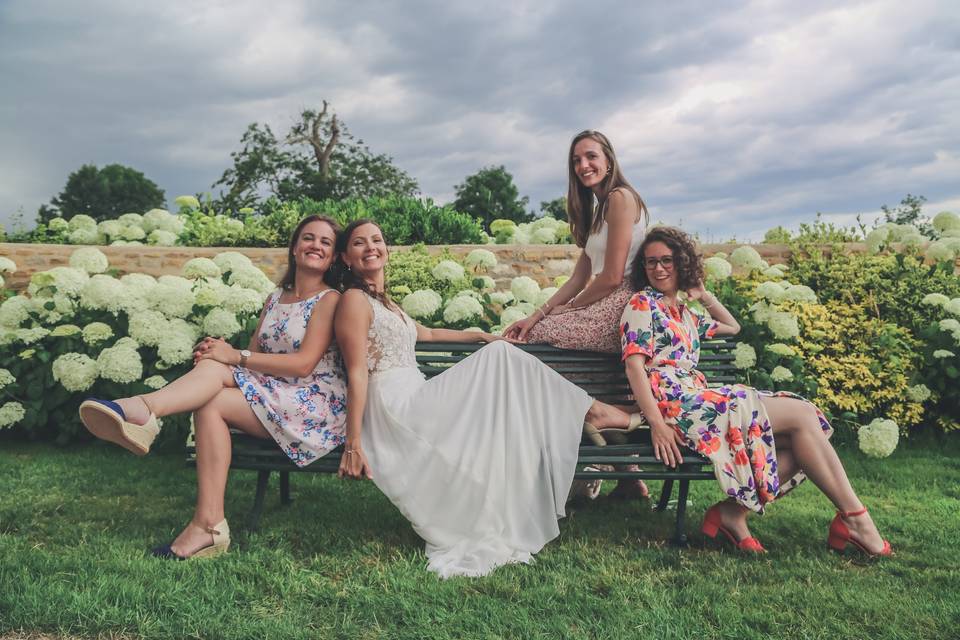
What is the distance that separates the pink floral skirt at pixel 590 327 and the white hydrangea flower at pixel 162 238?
7092 mm

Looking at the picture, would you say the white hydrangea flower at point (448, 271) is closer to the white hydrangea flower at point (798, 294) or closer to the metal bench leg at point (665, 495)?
the white hydrangea flower at point (798, 294)

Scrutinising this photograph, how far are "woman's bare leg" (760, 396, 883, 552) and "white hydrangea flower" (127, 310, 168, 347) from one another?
3.73 m

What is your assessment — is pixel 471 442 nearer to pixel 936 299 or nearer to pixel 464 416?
pixel 464 416

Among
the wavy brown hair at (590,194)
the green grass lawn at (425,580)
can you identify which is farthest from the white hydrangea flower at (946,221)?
the wavy brown hair at (590,194)

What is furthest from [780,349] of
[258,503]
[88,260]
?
[88,260]

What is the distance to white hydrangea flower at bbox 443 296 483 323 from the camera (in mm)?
5305

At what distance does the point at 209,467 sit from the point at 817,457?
256 centimetres

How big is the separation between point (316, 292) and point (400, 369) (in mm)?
540

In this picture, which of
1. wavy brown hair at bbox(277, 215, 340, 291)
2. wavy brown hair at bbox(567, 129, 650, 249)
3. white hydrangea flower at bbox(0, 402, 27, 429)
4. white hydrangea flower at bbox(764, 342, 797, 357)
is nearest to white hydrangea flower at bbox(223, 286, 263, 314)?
wavy brown hair at bbox(277, 215, 340, 291)

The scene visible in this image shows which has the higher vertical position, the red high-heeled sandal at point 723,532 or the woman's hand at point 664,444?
the woman's hand at point 664,444

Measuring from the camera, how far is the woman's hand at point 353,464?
315cm

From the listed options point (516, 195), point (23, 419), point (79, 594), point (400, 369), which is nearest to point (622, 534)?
point (400, 369)

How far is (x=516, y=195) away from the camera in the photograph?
38281mm

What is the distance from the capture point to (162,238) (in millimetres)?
9586
